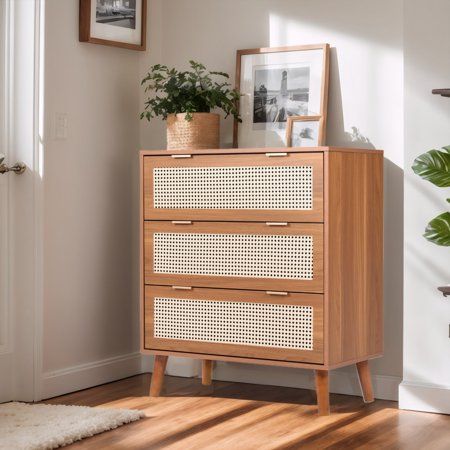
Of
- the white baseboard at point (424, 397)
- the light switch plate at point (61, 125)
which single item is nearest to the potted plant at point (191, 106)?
the light switch plate at point (61, 125)

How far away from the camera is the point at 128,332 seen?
427cm

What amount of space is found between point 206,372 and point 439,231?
4.32 ft

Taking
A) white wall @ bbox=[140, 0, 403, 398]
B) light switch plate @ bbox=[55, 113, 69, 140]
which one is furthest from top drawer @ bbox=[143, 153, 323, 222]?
white wall @ bbox=[140, 0, 403, 398]

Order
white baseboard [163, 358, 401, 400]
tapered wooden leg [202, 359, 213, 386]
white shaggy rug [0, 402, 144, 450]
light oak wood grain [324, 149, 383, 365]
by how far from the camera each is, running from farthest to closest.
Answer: tapered wooden leg [202, 359, 213, 386], white baseboard [163, 358, 401, 400], light oak wood grain [324, 149, 383, 365], white shaggy rug [0, 402, 144, 450]

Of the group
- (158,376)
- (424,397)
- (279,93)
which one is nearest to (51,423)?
(158,376)

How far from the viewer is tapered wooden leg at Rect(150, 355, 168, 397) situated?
3.77 m

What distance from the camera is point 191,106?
3850mm

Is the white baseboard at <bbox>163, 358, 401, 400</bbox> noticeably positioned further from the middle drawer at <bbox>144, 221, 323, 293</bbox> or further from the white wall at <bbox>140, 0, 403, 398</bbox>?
the middle drawer at <bbox>144, 221, 323, 293</bbox>

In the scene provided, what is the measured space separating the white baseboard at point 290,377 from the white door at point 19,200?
85 cm

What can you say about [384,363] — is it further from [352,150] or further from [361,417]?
[352,150]

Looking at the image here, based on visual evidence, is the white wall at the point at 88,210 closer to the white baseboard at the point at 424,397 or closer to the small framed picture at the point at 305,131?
the small framed picture at the point at 305,131

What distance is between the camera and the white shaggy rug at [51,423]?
2.98 metres

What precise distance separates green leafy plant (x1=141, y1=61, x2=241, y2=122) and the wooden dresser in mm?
270

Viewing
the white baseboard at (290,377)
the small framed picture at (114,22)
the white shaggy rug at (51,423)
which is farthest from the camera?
the small framed picture at (114,22)
